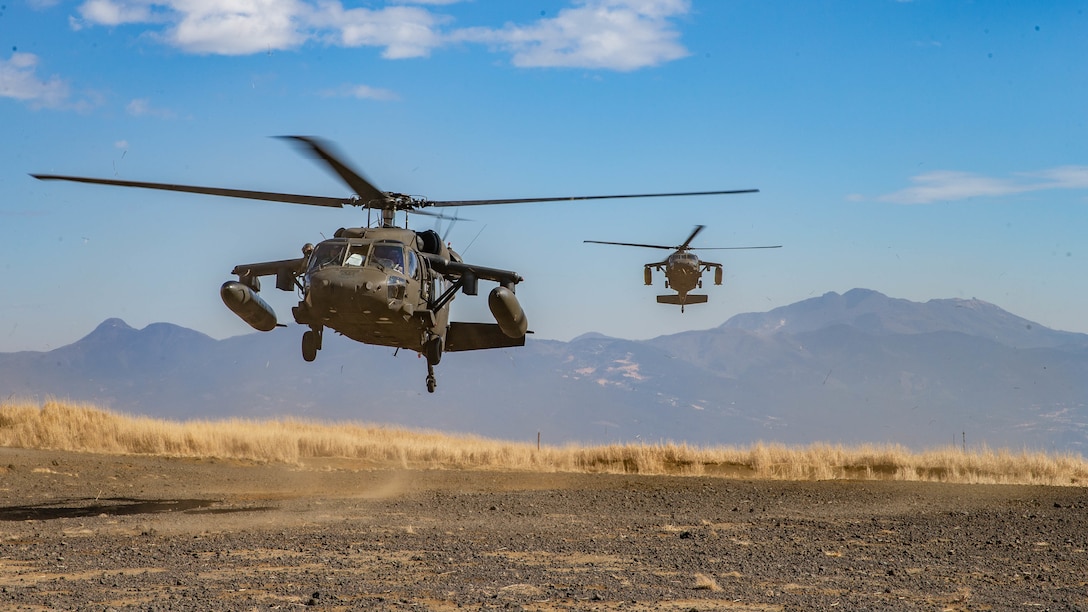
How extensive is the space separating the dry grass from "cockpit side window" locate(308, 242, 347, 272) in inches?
463

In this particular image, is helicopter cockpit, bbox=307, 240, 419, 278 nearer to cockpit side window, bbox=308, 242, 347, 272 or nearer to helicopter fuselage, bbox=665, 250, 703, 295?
cockpit side window, bbox=308, 242, 347, 272

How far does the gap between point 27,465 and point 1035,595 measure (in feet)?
67.9

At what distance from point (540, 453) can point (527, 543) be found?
15764 millimetres

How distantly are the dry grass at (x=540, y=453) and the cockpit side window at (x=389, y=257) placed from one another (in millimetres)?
11563

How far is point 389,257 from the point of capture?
1666 centimetres

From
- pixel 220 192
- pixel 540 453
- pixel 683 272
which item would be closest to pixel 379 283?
pixel 220 192

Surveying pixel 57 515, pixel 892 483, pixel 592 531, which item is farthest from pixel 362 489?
pixel 892 483

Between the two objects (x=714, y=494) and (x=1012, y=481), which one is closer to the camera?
(x=714, y=494)

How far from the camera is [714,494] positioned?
2078cm

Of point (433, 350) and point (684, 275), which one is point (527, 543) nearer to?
point (433, 350)

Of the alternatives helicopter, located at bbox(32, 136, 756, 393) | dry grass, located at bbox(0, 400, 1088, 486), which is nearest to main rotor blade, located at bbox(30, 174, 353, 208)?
helicopter, located at bbox(32, 136, 756, 393)

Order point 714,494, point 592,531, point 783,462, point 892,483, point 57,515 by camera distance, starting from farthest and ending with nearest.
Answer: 1. point 783,462
2. point 892,483
3. point 714,494
4. point 57,515
5. point 592,531

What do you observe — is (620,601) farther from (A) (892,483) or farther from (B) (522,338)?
(A) (892,483)

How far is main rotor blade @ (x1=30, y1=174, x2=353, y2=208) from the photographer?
1429 cm
